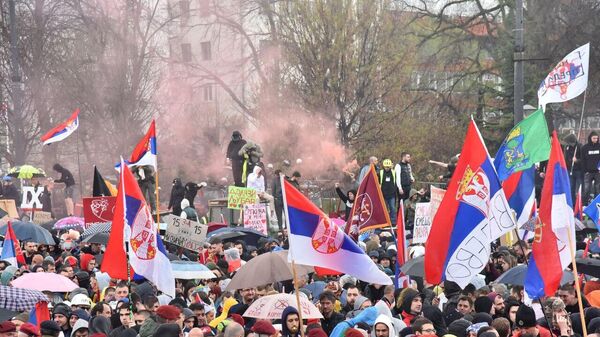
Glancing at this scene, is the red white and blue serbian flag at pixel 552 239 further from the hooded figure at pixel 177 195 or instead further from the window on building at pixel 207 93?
the window on building at pixel 207 93

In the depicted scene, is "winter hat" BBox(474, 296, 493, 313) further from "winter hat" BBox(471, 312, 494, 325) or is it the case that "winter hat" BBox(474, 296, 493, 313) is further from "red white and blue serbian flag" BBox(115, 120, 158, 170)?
"red white and blue serbian flag" BBox(115, 120, 158, 170)

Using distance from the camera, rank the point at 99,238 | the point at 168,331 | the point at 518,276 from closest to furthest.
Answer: the point at 168,331
the point at 518,276
the point at 99,238

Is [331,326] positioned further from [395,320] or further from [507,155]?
[507,155]

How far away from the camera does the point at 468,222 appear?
43.2 ft

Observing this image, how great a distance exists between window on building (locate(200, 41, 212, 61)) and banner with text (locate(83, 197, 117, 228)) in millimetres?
32013

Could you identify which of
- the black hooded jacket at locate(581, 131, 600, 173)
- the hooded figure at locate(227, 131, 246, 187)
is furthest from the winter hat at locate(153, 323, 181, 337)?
the hooded figure at locate(227, 131, 246, 187)

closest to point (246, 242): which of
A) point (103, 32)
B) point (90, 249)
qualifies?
point (90, 249)

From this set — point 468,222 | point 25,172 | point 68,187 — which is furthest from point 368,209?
point 25,172

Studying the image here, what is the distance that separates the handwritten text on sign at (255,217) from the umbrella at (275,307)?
10284 millimetres

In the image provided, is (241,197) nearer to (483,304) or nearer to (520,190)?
(520,190)

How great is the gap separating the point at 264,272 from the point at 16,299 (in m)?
3.24

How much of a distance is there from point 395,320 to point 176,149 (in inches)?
1343

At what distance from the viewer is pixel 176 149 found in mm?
47375

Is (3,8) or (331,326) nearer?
(331,326)
